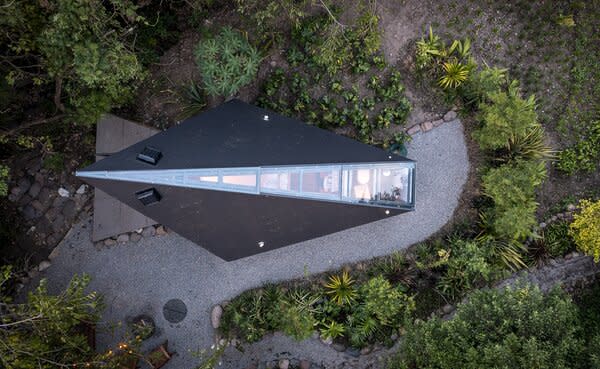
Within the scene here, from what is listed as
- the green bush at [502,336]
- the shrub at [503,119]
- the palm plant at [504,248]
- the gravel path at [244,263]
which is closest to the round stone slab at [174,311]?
the gravel path at [244,263]

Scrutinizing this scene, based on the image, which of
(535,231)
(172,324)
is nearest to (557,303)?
(535,231)

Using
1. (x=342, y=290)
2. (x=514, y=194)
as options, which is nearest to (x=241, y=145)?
(x=342, y=290)

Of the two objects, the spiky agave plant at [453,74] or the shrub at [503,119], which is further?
the spiky agave plant at [453,74]

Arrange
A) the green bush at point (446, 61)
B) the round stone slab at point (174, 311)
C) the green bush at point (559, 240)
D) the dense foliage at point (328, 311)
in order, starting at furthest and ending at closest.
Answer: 1. the round stone slab at point (174, 311)
2. the green bush at point (446, 61)
3. the green bush at point (559, 240)
4. the dense foliage at point (328, 311)

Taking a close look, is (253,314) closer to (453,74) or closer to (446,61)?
(453,74)

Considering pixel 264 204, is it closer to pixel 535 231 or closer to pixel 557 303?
pixel 557 303

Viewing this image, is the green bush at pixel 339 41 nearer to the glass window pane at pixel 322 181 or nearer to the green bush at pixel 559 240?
the glass window pane at pixel 322 181

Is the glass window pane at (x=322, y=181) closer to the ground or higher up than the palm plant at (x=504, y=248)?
higher up
